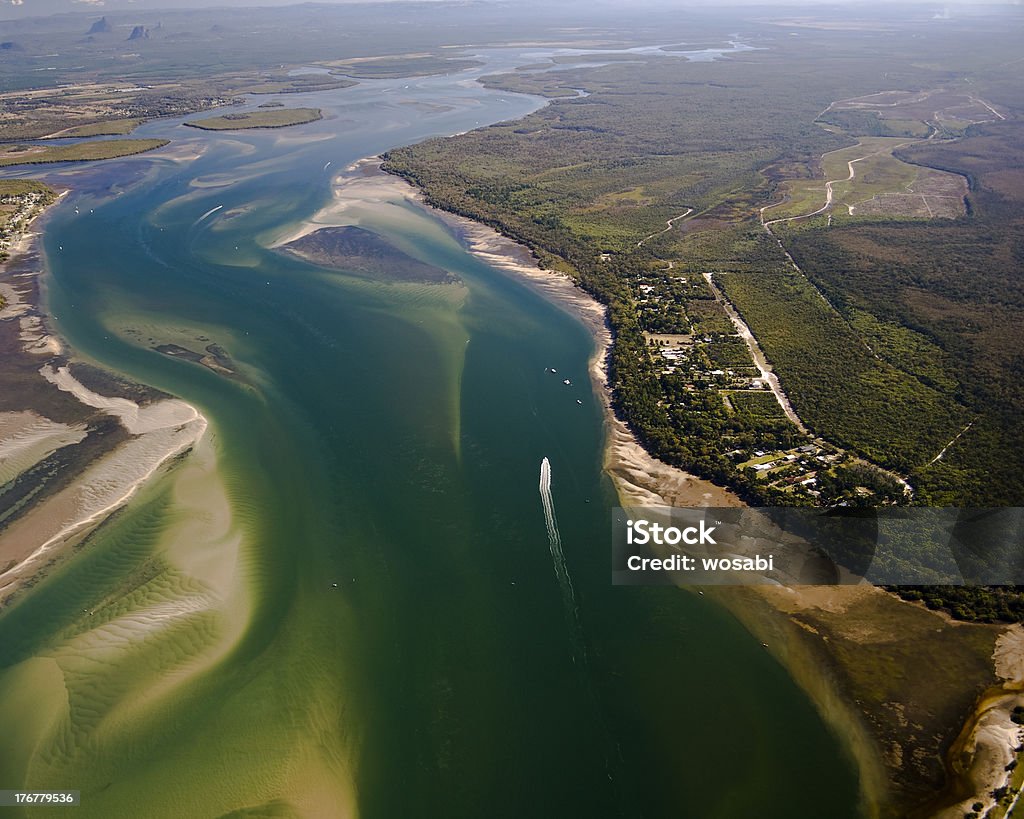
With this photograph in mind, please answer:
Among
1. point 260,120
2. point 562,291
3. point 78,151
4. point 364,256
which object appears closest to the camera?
point 562,291

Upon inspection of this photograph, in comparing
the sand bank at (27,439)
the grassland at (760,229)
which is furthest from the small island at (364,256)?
the sand bank at (27,439)

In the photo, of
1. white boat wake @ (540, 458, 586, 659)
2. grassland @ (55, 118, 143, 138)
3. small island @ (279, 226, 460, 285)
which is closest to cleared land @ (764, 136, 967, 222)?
small island @ (279, 226, 460, 285)

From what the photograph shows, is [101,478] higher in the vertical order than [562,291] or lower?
lower

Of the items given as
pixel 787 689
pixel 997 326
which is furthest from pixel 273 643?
pixel 997 326

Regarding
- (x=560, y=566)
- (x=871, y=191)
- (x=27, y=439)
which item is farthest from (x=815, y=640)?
(x=871, y=191)

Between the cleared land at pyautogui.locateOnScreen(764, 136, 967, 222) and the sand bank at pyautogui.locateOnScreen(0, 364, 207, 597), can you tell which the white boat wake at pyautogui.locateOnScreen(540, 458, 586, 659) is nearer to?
the sand bank at pyautogui.locateOnScreen(0, 364, 207, 597)

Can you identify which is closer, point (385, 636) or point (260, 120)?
point (385, 636)

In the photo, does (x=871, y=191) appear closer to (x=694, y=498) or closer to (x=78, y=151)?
(x=694, y=498)
